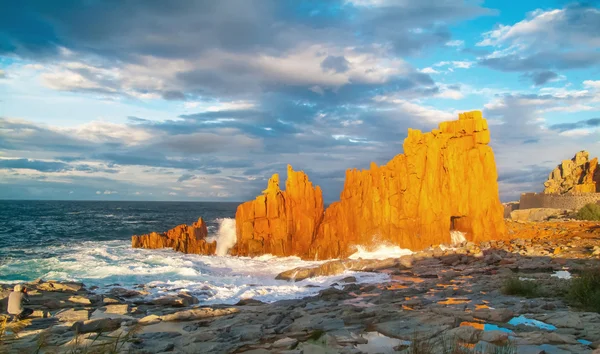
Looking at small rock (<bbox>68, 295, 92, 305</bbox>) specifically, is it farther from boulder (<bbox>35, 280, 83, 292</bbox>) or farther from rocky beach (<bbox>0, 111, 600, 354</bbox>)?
boulder (<bbox>35, 280, 83, 292</bbox>)

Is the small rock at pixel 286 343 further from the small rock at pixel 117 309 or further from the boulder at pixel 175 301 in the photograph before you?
the boulder at pixel 175 301

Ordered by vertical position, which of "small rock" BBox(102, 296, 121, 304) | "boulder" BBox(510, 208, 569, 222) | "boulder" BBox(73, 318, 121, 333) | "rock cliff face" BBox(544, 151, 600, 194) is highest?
"rock cliff face" BBox(544, 151, 600, 194)

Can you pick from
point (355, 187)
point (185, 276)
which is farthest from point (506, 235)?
point (185, 276)

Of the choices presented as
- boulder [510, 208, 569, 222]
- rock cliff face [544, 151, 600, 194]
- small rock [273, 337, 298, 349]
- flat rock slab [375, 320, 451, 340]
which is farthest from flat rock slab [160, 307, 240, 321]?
rock cliff face [544, 151, 600, 194]

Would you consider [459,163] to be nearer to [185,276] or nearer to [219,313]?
[185,276]

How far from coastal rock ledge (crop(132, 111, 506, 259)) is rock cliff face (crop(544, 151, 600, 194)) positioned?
39.9m

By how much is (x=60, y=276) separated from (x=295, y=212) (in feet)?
54.2

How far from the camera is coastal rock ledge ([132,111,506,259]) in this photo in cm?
2975

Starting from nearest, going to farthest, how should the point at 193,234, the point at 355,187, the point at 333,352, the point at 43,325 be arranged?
the point at 333,352, the point at 43,325, the point at 355,187, the point at 193,234

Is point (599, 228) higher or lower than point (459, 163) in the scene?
lower

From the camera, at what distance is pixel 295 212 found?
105 ft

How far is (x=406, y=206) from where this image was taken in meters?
30.0

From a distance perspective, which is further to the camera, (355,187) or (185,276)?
(355,187)

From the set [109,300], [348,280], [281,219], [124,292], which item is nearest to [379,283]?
[348,280]
